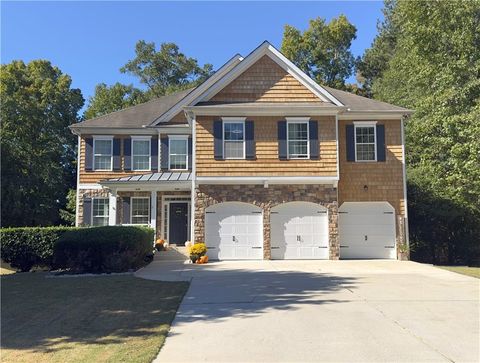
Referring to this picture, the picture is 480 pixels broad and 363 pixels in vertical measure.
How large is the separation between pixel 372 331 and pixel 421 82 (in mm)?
19241

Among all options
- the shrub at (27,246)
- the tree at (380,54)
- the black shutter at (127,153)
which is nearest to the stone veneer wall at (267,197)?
the shrub at (27,246)

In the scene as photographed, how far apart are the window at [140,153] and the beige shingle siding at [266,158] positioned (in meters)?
4.84

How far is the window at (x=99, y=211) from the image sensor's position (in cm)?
2062

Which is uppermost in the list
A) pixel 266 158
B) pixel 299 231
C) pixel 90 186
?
pixel 266 158

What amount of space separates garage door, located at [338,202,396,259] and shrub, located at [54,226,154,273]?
29.7 ft

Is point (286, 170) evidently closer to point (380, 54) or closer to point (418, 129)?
point (418, 129)

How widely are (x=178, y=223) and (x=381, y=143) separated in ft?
32.1

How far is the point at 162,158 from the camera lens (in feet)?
68.3

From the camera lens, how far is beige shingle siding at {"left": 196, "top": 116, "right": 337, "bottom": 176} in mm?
17141

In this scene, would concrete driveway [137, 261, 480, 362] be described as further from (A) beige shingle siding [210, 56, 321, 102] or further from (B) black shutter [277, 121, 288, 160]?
(A) beige shingle siding [210, 56, 321, 102]

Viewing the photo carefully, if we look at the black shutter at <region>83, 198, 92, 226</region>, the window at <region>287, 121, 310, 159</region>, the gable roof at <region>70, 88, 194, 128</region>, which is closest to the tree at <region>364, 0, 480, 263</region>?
the window at <region>287, 121, 310, 159</region>

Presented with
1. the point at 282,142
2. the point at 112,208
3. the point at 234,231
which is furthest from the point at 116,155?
the point at 282,142

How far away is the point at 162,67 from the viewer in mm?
40156

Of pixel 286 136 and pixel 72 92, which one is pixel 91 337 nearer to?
pixel 286 136
